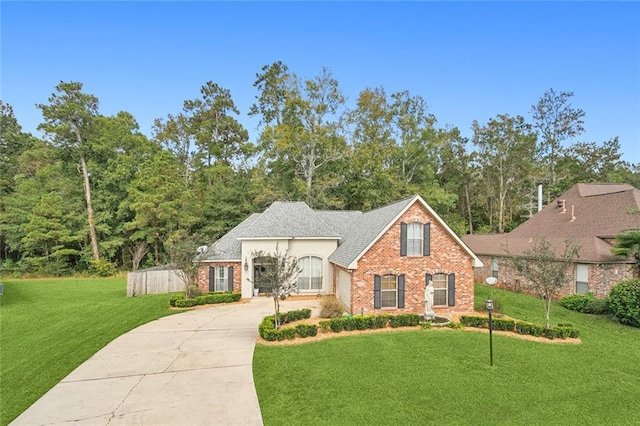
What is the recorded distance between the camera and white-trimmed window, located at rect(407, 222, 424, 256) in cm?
1511

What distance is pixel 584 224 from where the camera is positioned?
20391mm

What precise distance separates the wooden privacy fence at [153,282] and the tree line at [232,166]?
7945 millimetres

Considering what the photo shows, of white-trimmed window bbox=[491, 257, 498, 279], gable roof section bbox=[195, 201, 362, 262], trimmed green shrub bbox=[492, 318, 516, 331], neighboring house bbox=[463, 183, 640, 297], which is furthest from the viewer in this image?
white-trimmed window bbox=[491, 257, 498, 279]

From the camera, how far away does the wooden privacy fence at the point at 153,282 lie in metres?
19.6

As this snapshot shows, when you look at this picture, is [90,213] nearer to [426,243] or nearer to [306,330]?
Answer: [306,330]

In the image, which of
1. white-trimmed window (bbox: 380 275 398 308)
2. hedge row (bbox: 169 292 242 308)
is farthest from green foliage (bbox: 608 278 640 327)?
hedge row (bbox: 169 292 242 308)

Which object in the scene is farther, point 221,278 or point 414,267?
point 221,278

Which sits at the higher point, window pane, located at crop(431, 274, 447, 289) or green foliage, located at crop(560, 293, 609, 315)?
window pane, located at crop(431, 274, 447, 289)

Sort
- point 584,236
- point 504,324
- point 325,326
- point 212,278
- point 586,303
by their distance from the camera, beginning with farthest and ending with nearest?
1. point 584,236
2. point 212,278
3. point 586,303
4. point 504,324
5. point 325,326

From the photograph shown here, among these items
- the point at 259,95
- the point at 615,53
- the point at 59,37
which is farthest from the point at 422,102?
the point at 59,37

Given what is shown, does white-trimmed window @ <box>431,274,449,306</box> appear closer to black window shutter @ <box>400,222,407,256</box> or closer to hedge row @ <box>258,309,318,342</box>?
black window shutter @ <box>400,222,407,256</box>

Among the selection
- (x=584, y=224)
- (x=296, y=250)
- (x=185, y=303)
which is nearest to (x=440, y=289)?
(x=296, y=250)

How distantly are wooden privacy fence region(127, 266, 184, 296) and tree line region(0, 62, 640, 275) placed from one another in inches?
313

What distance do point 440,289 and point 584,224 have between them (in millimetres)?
12579
